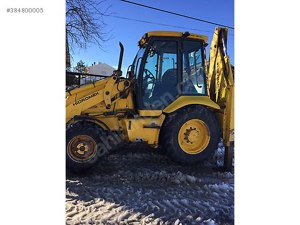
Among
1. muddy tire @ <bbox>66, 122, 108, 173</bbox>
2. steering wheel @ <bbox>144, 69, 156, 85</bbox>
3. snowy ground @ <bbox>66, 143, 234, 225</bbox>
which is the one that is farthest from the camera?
steering wheel @ <bbox>144, 69, 156, 85</bbox>

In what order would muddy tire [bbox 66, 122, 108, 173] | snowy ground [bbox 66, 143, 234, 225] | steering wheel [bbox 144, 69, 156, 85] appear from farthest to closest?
steering wheel [bbox 144, 69, 156, 85] → muddy tire [bbox 66, 122, 108, 173] → snowy ground [bbox 66, 143, 234, 225]

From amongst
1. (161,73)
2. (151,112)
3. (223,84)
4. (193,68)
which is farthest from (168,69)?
(223,84)

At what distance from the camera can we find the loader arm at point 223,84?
1869mm

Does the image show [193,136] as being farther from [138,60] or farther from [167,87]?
[138,60]

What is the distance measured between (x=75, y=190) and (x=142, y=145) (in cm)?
73

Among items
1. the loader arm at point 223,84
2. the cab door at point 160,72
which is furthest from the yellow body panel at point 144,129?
the loader arm at point 223,84

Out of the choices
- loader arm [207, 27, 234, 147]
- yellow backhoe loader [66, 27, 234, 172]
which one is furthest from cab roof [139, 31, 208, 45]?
loader arm [207, 27, 234, 147]

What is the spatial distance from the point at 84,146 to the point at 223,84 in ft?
3.47

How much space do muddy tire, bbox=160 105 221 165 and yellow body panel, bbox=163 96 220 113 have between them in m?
0.04

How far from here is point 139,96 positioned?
1.91 m

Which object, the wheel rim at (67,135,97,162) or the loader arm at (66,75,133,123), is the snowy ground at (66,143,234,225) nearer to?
the wheel rim at (67,135,97,162)

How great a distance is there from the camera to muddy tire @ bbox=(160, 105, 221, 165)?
1.88 m
